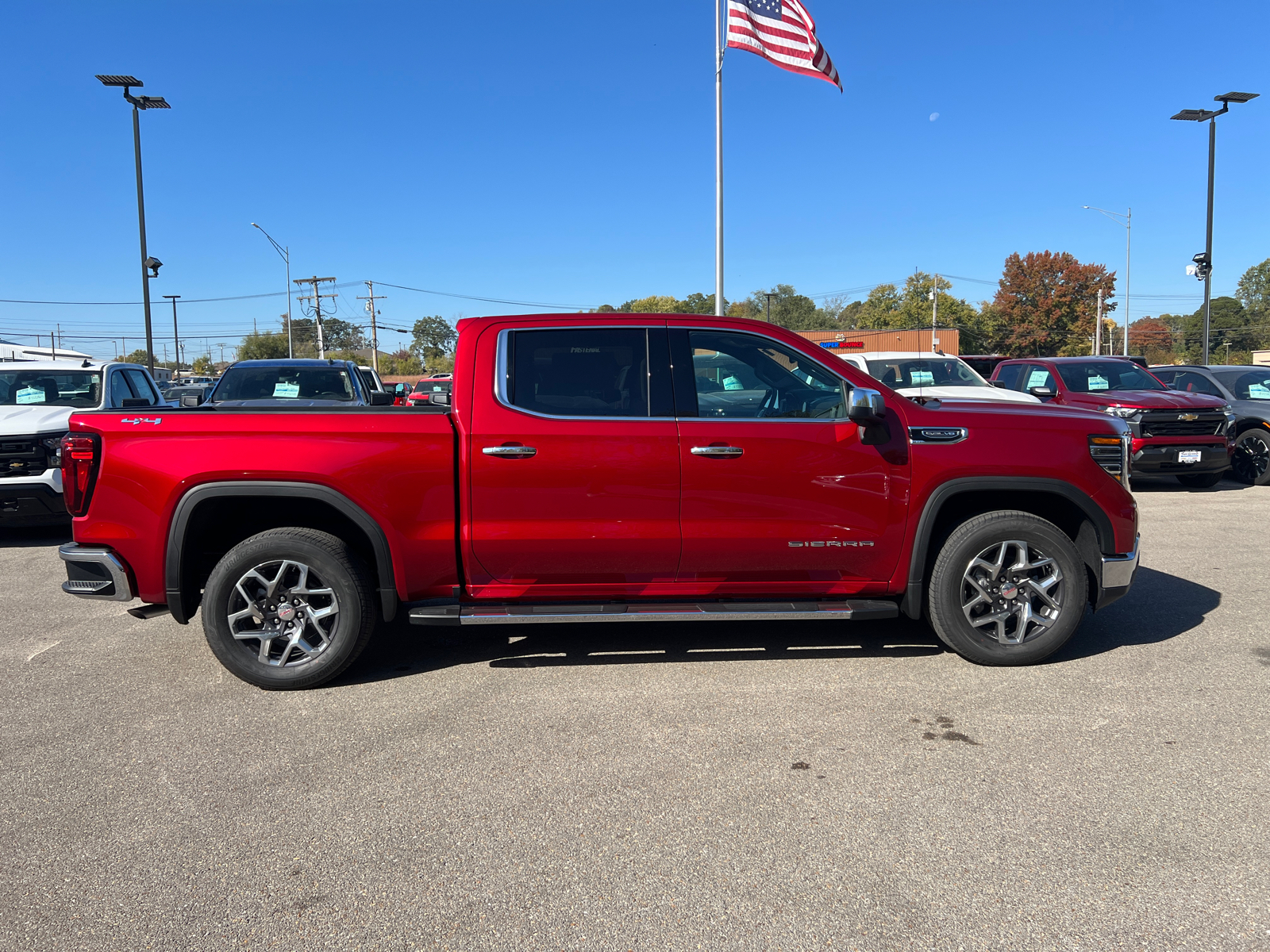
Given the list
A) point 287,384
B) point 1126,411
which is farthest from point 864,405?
point 287,384

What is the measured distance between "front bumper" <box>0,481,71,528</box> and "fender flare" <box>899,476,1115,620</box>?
773 centimetres

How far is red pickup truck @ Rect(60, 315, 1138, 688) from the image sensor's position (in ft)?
14.5

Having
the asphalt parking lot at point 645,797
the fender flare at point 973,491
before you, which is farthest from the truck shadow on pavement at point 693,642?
the fender flare at point 973,491

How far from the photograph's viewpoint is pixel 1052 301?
79.1 m

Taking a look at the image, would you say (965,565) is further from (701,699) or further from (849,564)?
(701,699)

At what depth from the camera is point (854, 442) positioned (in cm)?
460

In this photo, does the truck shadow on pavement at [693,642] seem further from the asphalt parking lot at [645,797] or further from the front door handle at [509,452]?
the front door handle at [509,452]

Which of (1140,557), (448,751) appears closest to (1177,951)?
(448,751)

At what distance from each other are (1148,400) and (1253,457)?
2.65m

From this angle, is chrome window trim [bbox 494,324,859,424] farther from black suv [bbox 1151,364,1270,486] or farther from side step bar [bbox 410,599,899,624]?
black suv [bbox 1151,364,1270,486]

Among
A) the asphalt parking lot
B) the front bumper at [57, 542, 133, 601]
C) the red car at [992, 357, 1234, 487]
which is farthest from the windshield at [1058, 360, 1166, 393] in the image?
the front bumper at [57, 542, 133, 601]

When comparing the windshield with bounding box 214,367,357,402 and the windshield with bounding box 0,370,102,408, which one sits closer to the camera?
the windshield with bounding box 0,370,102,408

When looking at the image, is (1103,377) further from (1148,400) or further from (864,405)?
(864,405)

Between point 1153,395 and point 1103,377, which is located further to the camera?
point 1103,377
